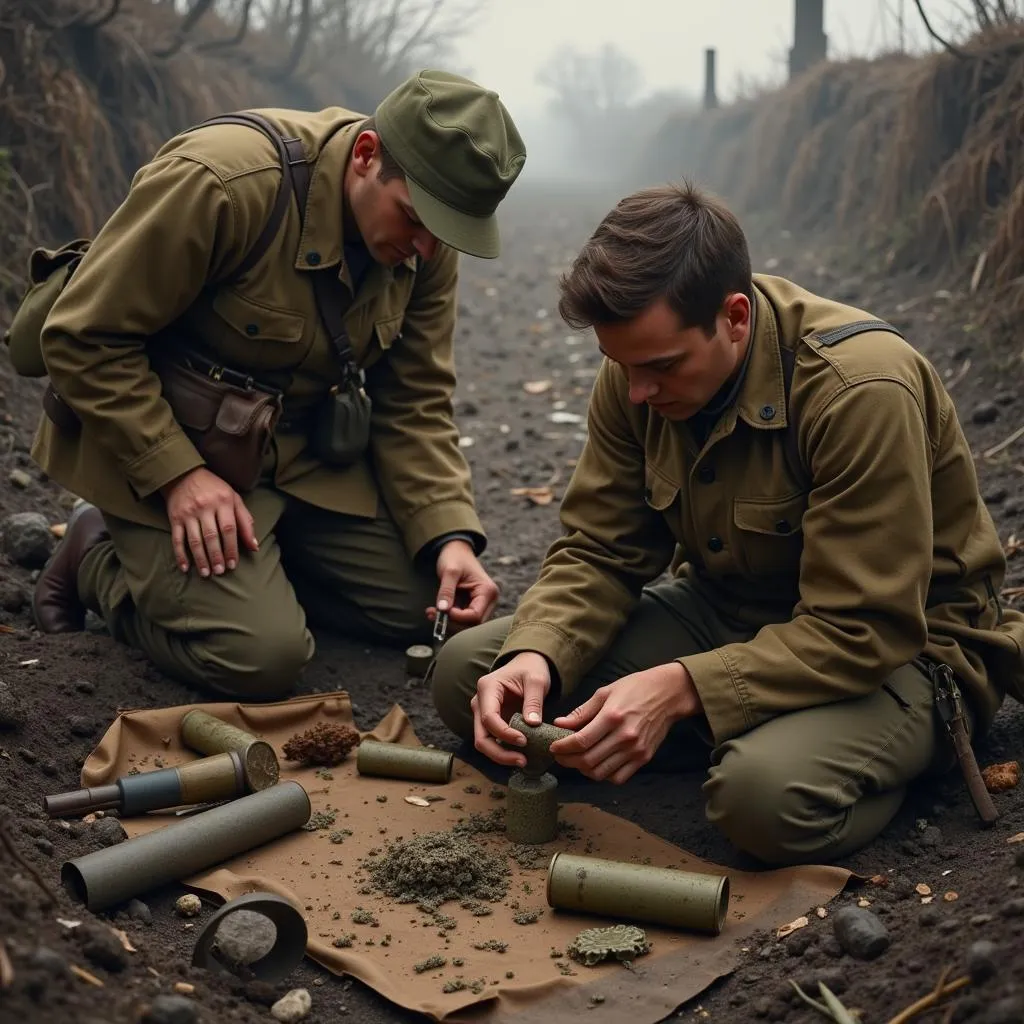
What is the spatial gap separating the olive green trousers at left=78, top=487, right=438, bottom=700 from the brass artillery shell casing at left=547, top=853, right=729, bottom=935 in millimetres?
1461

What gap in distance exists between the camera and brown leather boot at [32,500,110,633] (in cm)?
466

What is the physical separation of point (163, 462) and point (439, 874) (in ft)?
5.29

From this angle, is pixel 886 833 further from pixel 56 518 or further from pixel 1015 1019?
pixel 56 518

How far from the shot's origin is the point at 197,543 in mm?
4270

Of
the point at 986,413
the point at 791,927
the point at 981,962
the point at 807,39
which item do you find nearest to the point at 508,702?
the point at 791,927

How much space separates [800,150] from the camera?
12.8 m

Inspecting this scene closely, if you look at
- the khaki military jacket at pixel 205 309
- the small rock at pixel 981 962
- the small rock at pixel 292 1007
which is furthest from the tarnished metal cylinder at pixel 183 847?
the small rock at pixel 981 962

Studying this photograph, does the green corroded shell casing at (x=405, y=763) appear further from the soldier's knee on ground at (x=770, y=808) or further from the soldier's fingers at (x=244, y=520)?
the soldier's knee on ground at (x=770, y=808)

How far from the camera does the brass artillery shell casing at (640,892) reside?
10.1ft

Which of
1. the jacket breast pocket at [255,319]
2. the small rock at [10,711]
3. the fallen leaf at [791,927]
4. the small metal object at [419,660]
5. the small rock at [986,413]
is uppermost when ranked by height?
the jacket breast pocket at [255,319]

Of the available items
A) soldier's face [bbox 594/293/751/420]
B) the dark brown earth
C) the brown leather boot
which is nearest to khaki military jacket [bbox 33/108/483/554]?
the brown leather boot

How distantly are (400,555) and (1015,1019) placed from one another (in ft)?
9.88

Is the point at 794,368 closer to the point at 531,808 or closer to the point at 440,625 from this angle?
the point at 531,808

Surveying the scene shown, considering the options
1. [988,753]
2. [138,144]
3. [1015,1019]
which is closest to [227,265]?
[988,753]
